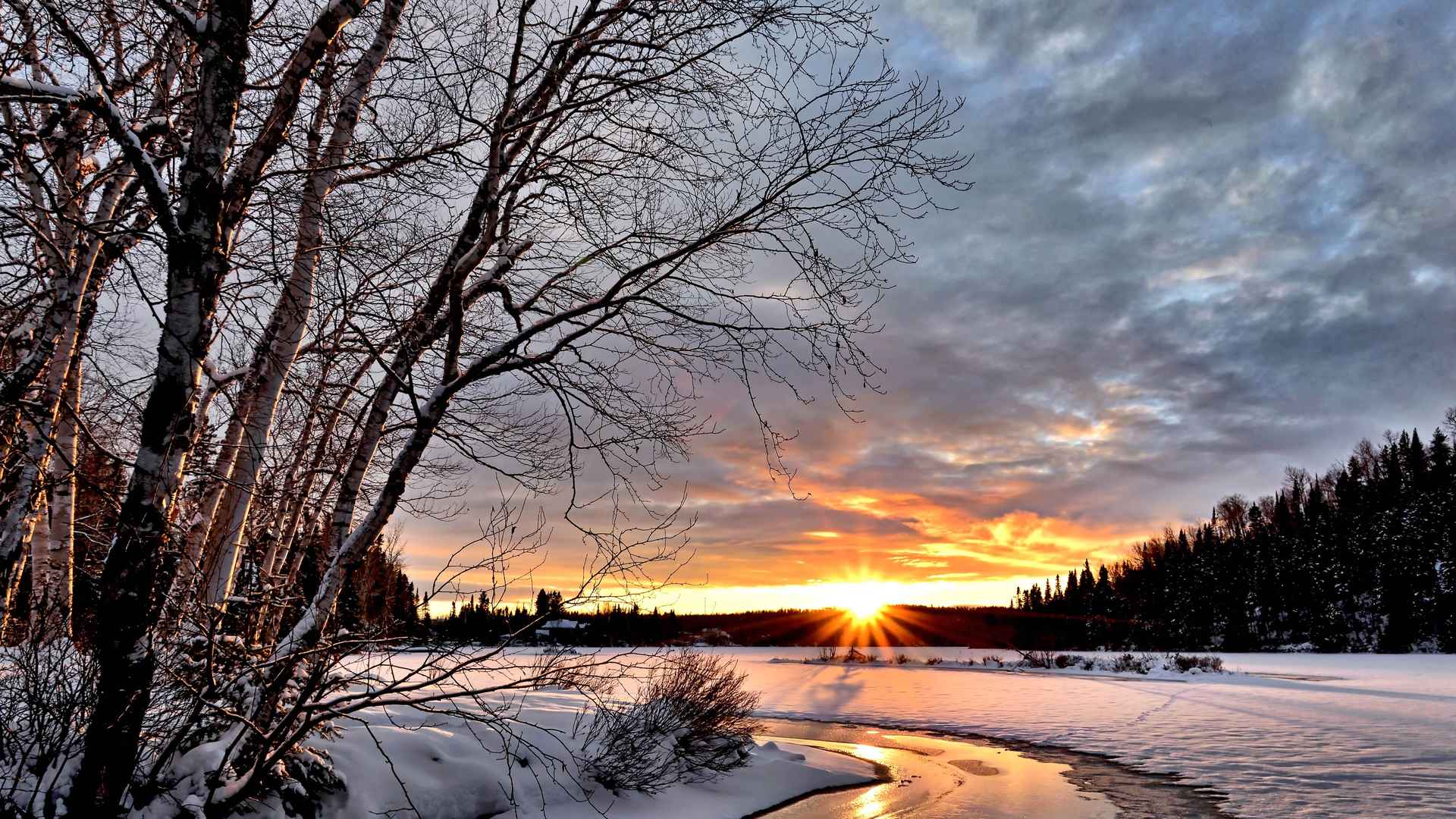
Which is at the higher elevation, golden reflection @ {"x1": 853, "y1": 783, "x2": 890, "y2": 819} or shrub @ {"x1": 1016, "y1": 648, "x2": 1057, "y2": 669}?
golden reflection @ {"x1": 853, "y1": 783, "x2": 890, "y2": 819}

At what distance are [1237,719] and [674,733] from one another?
13.1 m

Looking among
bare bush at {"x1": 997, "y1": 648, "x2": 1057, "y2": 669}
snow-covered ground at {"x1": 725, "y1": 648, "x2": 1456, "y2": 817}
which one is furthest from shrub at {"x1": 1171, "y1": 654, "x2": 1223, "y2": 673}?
bare bush at {"x1": 997, "y1": 648, "x2": 1057, "y2": 669}

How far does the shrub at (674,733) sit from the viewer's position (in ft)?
34.0

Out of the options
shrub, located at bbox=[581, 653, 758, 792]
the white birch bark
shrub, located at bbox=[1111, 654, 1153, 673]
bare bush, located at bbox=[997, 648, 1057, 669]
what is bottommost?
bare bush, located at bbox=[997, 648, 1057, 669]

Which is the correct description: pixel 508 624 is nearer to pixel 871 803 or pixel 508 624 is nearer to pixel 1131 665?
Result: pixel 871 803

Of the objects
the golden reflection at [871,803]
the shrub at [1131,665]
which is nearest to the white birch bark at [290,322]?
the golden reflection at [871,803]

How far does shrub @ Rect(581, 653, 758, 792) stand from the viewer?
1038 centimetres

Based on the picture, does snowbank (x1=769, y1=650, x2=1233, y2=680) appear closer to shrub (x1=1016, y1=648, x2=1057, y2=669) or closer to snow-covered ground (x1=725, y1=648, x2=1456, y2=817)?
shrub (x1=1016, y1=648, x2=1057, y2=669)

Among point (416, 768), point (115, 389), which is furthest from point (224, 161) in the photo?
point (416, 768)

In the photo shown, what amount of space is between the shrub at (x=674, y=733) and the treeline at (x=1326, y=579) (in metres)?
66.7

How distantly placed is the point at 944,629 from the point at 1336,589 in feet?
108

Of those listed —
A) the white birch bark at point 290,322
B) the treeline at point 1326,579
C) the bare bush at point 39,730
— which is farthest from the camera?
the treeline at point 1326,579

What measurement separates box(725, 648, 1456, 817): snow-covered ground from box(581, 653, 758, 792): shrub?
6.50 metres

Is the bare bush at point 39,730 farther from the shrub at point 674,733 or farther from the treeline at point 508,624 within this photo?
the shrub at point 674,733
